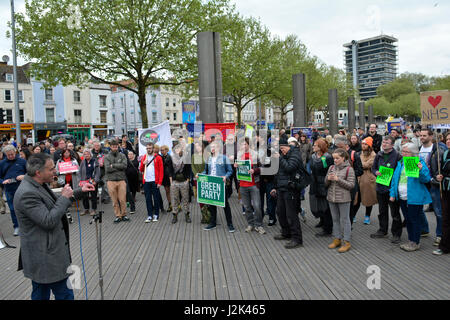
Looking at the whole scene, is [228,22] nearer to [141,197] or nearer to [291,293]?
[141,197]

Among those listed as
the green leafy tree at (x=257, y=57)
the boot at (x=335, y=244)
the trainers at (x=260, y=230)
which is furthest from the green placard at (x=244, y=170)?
the green leafy tree at (x=257, y=57)

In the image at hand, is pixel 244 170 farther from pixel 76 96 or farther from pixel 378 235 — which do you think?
pixel 76 96

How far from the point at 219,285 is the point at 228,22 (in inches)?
657

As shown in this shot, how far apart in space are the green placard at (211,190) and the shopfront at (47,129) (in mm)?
44260

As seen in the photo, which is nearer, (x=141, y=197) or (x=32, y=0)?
(x=141, y=197)

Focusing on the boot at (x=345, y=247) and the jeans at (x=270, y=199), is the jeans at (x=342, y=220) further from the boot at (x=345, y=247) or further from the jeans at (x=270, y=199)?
the jeans at (x=270, y=199)

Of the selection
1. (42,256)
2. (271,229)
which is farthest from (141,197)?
(42,256)

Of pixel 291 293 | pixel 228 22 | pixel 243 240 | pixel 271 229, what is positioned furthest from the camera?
pixel 228 22

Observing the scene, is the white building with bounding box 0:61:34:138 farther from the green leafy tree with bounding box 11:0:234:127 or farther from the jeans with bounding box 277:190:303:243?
the jeans with bounding box 277:190:303:243

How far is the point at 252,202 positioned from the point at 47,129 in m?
46.8

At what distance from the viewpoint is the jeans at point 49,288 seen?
3514mm

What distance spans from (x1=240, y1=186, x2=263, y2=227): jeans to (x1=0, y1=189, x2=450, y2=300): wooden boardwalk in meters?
0.28

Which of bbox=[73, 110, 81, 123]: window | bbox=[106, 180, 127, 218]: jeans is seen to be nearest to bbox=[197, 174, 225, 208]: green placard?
bbox=[106, 180, 127, 218]: jeans

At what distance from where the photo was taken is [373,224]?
26.1ft
